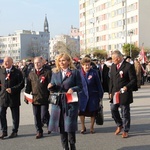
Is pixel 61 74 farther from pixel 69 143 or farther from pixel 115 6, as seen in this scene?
pixel 115 6

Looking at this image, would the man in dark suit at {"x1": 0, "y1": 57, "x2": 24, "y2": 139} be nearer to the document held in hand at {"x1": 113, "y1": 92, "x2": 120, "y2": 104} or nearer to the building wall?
the document held in hand at {"x1": 113, "y1": 92, "x2": 120, "y2": 104}

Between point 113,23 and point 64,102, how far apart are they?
267 ft

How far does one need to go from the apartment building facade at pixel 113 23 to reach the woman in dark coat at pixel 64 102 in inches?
2538

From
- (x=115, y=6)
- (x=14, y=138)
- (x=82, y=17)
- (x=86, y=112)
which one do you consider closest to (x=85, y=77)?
(x=86, y=112)

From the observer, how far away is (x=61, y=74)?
5.99m

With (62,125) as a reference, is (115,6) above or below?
above

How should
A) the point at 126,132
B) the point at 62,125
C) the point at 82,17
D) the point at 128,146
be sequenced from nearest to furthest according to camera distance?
the point at 62,125
the point at 128,146
the point at 126,132
the point at 82,17

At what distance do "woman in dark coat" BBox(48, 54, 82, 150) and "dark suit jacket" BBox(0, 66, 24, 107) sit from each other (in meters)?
2.01

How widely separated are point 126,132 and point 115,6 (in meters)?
78.8

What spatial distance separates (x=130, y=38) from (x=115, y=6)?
40.4ft

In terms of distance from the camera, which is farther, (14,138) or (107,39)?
(107,39)

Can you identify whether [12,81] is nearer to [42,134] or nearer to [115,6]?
[42,134]

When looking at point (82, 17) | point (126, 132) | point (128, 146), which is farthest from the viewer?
point (82, 17)

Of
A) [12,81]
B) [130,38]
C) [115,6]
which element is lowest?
[12,81]
